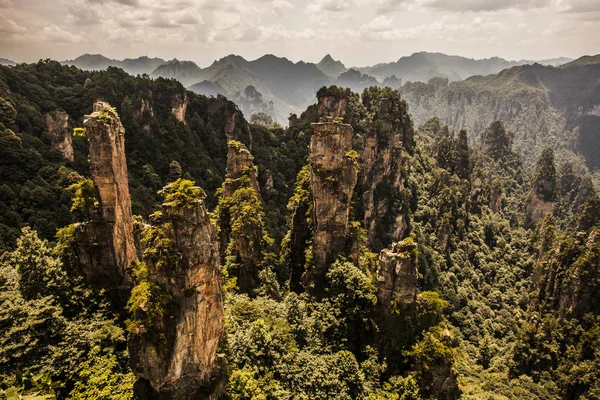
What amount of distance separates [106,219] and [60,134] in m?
32.5

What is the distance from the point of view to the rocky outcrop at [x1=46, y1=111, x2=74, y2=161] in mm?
48094

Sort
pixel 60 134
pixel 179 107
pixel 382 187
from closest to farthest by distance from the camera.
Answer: pixel 60 134
pixel 382 187
pixel 179 107

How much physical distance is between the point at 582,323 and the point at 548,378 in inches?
332

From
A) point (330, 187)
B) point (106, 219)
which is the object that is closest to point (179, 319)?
point (106, 219)

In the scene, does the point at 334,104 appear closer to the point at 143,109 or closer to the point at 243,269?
the point at 143,109

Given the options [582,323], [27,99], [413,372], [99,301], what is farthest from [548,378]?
[27,99]

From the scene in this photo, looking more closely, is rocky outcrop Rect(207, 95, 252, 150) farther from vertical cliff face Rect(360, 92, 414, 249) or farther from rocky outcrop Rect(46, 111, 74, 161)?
rocky outcrop Rect(46, 111, 74, 161)

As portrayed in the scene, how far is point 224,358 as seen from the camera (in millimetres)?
20094

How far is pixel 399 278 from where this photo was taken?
1056 inches

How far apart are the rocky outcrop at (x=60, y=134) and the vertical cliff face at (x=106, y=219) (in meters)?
29.3

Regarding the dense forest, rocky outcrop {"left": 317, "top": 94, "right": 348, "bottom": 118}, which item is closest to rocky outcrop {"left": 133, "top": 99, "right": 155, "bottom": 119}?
the dense forest

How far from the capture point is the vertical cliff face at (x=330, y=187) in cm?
3022

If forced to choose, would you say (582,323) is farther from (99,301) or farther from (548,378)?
(99,301)

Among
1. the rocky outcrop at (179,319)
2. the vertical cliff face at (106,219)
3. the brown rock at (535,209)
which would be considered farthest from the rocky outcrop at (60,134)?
the brown rock at (535,209)
